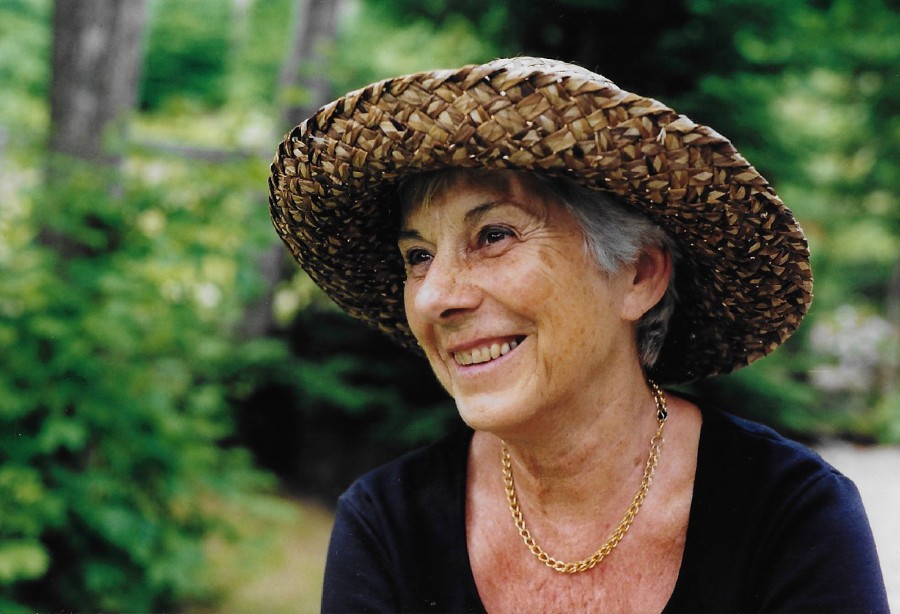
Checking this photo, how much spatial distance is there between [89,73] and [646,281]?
389cm

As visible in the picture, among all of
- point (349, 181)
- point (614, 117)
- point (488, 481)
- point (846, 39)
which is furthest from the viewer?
point (846, 39)

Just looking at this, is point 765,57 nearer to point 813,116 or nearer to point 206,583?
point 206,583

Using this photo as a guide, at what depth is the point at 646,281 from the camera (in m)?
1.86

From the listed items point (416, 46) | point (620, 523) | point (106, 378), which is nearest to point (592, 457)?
point (620, 523)

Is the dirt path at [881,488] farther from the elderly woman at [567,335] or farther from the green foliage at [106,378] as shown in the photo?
the green foliage at [106,378]

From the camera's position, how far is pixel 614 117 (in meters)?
1.42

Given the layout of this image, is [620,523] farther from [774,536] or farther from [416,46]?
[416,46]

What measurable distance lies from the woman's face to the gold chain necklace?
288 mm

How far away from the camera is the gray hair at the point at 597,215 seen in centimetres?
168

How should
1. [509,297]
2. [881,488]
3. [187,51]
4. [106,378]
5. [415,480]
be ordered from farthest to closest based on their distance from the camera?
1. [187,51]
2. [881,488]
3. [106,378]
4. [415,480]
5. [509,297]

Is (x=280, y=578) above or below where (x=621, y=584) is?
below

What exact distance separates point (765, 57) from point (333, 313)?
4070 millimetres

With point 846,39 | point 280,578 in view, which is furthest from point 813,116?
point 280,578

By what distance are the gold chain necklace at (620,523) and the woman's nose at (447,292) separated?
19.6 inches
